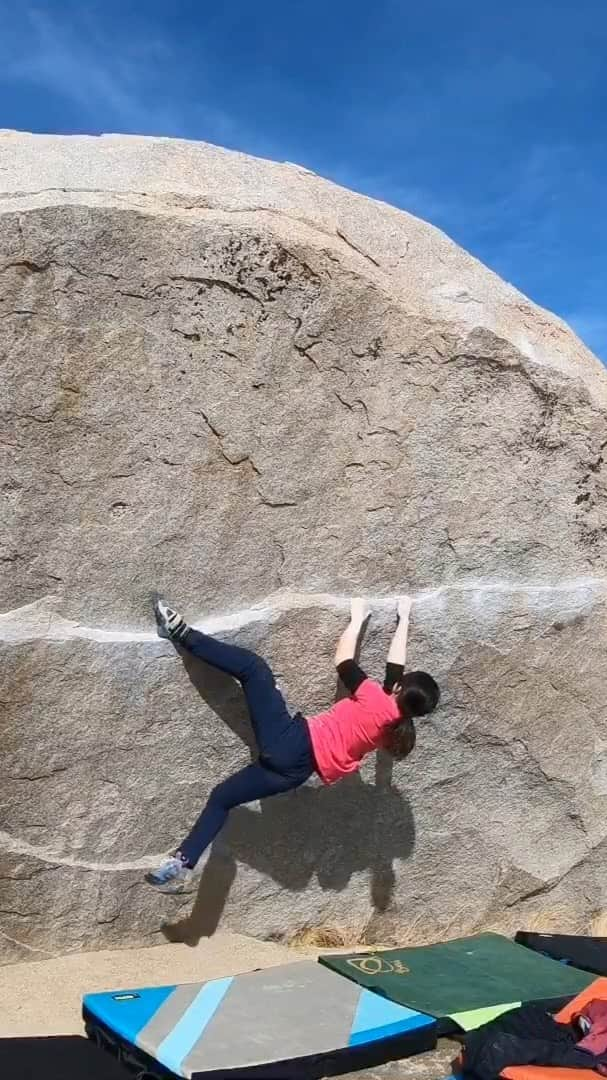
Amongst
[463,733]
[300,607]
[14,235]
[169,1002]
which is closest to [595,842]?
[463,733]

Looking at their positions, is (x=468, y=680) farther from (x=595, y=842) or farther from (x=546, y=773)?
(x=595, y=842)

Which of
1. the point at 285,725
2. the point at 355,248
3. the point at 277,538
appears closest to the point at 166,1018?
the point at 285,725

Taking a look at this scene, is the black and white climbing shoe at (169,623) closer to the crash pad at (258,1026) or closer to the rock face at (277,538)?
the rock face at (277,538)

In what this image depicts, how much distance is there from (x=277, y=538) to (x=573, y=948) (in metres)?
1.80

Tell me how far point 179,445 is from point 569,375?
1451 millimetres

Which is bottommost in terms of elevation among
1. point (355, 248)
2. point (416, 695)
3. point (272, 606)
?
point (416, 695)

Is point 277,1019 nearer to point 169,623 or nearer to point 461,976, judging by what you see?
point 461,976

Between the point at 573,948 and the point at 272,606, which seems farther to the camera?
the point at 573,948

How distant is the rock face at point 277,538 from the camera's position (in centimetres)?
338

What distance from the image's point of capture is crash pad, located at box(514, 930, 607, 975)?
12.1ft

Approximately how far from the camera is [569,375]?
3.90 metres

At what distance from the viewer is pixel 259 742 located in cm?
351

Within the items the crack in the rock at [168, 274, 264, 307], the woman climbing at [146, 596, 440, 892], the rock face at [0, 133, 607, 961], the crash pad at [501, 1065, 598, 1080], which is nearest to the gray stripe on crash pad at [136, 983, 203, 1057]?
the woman climbing at [146, 596, 440, 892]

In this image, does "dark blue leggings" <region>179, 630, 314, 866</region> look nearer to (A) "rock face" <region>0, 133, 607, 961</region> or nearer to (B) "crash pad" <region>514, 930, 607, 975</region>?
(A) "rock face" <region>0, 133, 607, 961</region>
